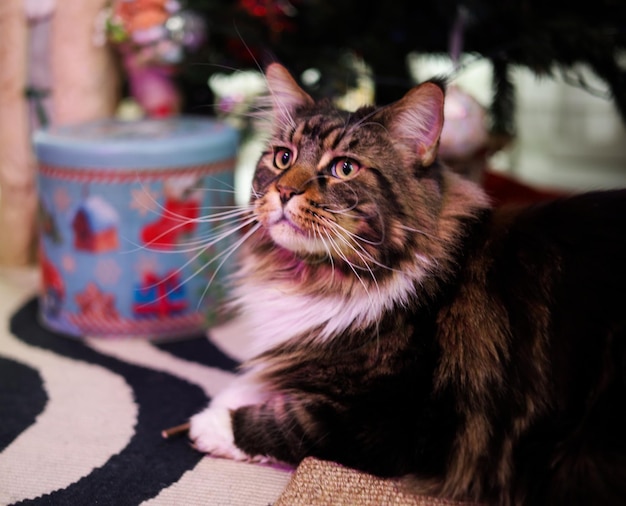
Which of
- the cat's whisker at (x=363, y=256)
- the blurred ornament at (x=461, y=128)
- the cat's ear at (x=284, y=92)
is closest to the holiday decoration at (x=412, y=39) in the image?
the blurred ornament at (x=461, y=128)

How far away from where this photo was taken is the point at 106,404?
1329 millimetres

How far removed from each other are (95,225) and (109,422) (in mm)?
497

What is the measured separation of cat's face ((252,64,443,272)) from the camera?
3.44 feet

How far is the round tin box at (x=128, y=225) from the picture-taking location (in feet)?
5.02

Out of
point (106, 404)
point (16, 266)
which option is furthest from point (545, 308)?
point (16, 266)

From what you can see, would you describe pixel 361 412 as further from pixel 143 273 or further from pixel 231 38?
pixel 231 38

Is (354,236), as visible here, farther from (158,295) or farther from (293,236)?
(158,295)

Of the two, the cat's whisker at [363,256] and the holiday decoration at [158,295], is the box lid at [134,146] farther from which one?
the cat's whisker at [363,256]

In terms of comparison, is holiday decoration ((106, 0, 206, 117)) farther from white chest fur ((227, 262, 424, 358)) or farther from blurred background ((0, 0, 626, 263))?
white chest fur ((227, 262, 424, 358))

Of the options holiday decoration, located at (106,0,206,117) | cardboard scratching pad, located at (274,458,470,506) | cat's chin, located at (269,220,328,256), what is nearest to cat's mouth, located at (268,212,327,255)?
cat's chin, located at (269,220,328,256)

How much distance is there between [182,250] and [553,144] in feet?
8.36

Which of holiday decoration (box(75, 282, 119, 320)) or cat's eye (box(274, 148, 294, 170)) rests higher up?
cat's eye (box(274, 148, 294, 170))

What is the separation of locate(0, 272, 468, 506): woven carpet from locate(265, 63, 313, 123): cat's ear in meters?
0.59

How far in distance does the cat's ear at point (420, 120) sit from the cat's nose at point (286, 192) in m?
0.19
